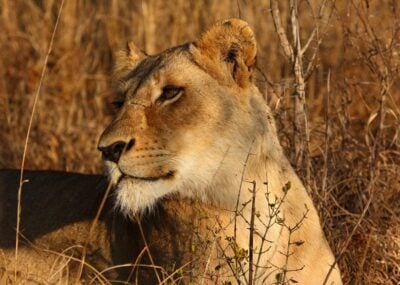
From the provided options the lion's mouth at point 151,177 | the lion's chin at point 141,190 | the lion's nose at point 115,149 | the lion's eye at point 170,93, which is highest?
the lion's eye at point 170,93

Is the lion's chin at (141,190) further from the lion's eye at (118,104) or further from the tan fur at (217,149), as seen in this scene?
the lion's eye at (118,104)

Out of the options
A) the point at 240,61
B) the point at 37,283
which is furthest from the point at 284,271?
the point at 37,283

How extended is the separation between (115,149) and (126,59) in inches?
38.5

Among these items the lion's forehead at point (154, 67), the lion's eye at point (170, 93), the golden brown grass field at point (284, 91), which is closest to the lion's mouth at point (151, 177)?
the lion's eye at point (170, 93)

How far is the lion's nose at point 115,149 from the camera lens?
3.83m

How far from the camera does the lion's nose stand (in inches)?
151

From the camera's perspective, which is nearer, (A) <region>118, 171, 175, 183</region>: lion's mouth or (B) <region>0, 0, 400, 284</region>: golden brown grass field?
(A) <region>118, 171, 175, 183</region>: lion's mouth

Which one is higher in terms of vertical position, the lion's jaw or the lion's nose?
the lion's nose

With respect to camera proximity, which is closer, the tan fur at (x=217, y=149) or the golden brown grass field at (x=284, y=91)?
the tan fur at (x=217, y=149)

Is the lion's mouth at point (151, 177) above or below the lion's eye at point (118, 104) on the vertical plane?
below

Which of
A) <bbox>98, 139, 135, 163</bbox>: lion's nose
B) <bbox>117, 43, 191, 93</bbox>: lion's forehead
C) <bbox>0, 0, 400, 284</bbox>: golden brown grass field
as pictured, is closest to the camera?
<bbox>98, 139, 135, 163</bbox>: lion's nose

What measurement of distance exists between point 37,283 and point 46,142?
8.06 feet

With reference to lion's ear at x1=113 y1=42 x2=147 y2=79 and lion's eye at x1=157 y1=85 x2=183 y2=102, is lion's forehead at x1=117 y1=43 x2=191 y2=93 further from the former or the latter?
lion's ear at x1=113 y1=42 x2=147 y2=79

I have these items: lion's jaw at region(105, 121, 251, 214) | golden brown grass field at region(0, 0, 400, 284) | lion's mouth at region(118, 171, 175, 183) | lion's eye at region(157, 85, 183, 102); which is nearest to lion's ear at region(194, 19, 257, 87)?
lion's eye at region(157, 85, 183, 102)
